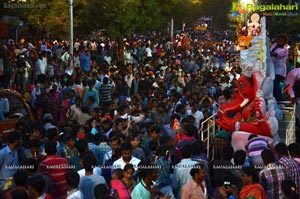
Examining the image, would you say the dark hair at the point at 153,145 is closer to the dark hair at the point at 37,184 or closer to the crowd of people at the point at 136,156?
the crowd of people at the point at 136,156

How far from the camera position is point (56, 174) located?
Result: 870 centimetres

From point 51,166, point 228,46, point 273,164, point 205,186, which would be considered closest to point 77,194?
point 51,166

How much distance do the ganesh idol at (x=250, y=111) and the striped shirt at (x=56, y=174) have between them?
14.5 feet

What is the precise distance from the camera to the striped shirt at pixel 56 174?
8.69 m

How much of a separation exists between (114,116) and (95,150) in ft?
11.5

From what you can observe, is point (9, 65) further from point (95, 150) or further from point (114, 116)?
point (95, 150)

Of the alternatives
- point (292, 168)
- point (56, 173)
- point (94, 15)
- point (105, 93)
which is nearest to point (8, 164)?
point (56, 173)

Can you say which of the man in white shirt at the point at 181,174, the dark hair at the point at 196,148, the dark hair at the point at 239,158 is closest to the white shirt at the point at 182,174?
the man in white shirt at the point at 181,174

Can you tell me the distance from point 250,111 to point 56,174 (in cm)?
517

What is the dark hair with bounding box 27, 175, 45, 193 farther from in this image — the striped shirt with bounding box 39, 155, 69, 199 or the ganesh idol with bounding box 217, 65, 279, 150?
the ganesh idol with bounding box 217, 65, 279, 150

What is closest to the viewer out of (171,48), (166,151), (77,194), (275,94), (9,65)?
(77,194)

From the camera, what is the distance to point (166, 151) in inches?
363

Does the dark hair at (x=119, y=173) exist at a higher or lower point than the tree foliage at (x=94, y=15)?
lower

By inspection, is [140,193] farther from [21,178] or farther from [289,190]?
[289,190]
